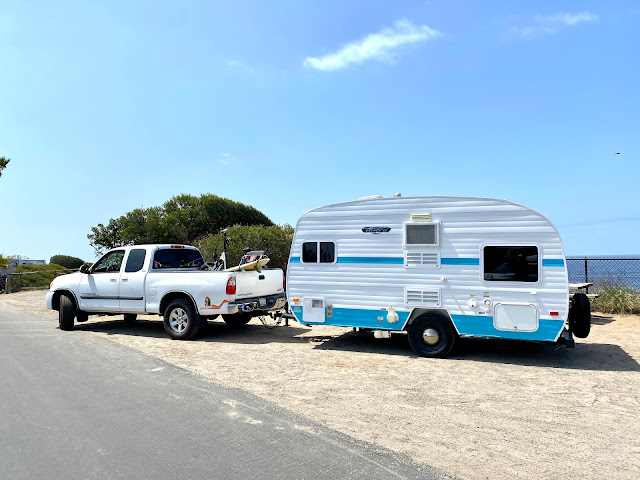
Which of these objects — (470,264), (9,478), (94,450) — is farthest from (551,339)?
(9,478)

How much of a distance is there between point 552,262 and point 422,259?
203 centimetres

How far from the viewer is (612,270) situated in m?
13.6

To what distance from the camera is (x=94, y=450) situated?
14.3 ft

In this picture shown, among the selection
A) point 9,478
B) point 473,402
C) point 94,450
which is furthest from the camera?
point 473,402

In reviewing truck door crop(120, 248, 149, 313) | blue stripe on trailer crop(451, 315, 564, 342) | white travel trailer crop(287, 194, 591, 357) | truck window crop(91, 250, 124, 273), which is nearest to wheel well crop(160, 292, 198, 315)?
truck door crop(120, 248, 149, 313)

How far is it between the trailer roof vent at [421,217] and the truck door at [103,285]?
6.77 m

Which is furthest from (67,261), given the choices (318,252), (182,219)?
(318,252)

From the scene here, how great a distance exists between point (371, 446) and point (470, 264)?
4391 millimetres

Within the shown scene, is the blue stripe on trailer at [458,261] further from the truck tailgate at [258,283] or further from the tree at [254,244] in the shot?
the tree at [254,244]

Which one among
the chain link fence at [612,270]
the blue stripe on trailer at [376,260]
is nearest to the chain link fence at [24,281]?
the blue stripe on trailer at [376,260]

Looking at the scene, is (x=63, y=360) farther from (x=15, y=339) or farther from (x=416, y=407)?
(x=416, y=407)

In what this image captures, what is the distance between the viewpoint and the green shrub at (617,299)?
1249 cm

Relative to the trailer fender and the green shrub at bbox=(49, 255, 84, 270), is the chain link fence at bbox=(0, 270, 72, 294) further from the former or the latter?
the trailer fender

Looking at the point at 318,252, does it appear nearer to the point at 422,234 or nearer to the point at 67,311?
the point at 422,234
